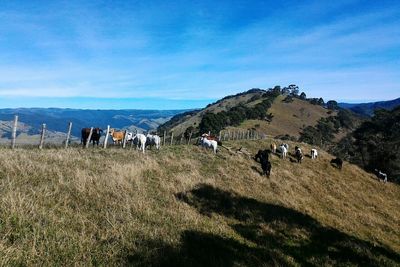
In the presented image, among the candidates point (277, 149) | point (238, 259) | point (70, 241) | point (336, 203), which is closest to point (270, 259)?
point (238, 259)

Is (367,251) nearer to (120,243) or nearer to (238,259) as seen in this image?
(238,259)

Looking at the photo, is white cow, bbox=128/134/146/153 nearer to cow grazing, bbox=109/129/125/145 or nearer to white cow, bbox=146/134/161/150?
white cow, bbox=146/134/161/150

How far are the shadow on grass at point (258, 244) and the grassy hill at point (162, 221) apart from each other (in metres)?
0.04

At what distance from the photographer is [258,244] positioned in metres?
11.9

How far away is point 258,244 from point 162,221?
2920 millimetres

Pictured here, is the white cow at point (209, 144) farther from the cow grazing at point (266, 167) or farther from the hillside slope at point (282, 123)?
the hillside slope at point (282, 123)

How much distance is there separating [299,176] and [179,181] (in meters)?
18.5

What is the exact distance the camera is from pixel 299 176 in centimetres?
3359

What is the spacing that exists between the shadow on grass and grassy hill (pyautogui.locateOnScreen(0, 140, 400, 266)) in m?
0.04

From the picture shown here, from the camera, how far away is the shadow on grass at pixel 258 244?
30.5 feet

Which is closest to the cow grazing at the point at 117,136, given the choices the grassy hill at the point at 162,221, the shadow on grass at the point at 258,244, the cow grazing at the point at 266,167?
the grassy hill at the point at 162,221

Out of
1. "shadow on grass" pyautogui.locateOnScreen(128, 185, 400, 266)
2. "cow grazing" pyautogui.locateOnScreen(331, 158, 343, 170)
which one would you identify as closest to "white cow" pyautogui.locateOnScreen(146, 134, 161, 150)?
"shadow on grass" pyautogui.locateOnScreen(128, 185, 400, 266)

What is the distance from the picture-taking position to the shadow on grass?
9289 millimetres

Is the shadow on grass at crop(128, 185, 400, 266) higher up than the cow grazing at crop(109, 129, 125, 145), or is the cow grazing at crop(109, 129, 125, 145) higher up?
the cow grazing at crop(109, 129, 125, 145)
